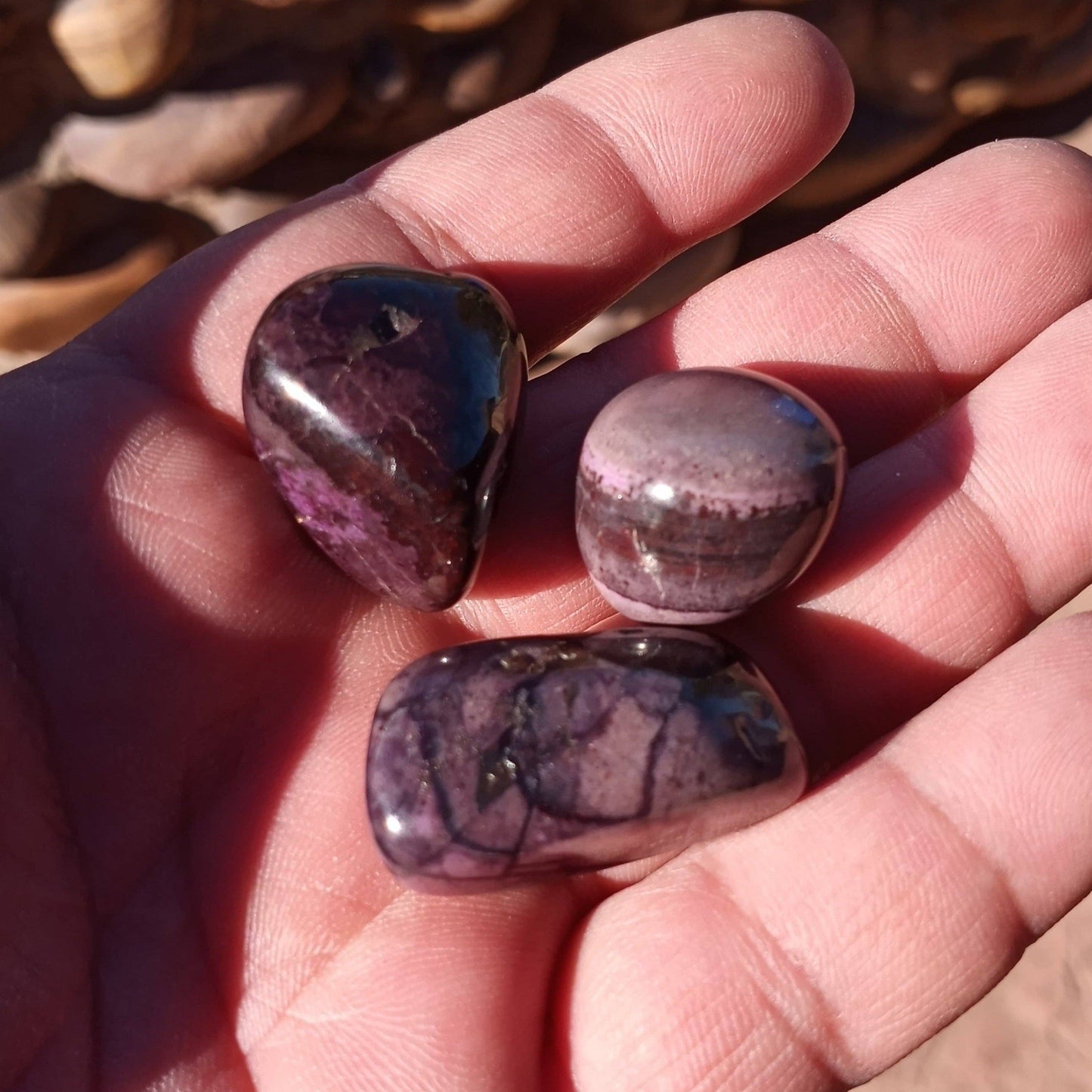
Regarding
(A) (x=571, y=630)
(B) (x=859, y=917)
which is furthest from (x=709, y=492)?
(B) (x=859, y=917)

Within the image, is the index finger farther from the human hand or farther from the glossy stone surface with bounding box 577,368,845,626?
the glossy stone surface with bounding box 577,368,845,626

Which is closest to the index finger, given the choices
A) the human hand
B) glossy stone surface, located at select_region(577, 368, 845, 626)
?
the human hand

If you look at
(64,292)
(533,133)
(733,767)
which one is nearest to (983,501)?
(733,767)

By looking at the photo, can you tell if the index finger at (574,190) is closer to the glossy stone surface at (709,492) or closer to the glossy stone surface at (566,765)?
the glossy stone surface at (709,492)

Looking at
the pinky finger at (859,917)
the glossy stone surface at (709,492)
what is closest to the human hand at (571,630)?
the pinky finger at (859,917)

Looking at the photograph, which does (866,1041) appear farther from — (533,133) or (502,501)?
(533,133)
